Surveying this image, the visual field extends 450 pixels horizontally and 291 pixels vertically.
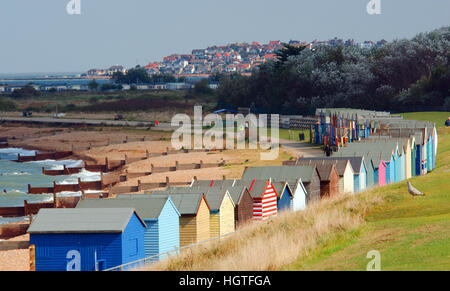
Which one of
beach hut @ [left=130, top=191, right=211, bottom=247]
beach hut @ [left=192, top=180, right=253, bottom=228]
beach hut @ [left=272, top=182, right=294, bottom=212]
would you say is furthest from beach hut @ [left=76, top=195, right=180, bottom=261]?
beach hut @ [left=272, top=182, right=294, bottom=212]

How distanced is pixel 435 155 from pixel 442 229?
106 feet

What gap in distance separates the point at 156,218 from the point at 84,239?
2.45 m

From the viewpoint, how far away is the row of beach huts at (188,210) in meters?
21.5

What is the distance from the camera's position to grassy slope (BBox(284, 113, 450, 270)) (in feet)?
53.3

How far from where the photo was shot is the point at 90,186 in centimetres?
5438

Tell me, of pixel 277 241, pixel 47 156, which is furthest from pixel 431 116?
pixel 277 241

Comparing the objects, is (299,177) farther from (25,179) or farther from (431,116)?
(431,116)

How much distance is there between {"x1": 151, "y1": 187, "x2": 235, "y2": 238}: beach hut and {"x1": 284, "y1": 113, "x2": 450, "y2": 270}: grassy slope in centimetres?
516

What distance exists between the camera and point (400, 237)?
739 inches

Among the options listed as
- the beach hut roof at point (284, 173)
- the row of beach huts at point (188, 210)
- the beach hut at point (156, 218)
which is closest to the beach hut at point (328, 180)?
the row of beach huts at point (188, 210)

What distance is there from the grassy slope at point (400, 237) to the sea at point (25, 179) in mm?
25100

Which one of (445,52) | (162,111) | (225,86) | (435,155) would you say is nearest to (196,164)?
(435,155)
